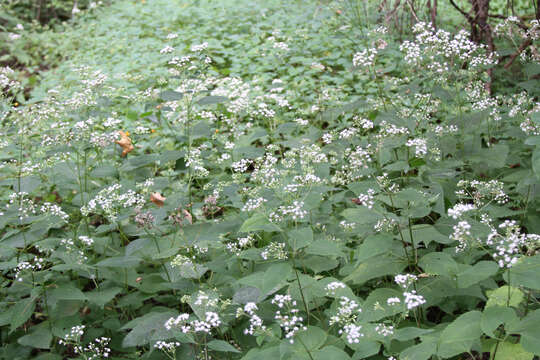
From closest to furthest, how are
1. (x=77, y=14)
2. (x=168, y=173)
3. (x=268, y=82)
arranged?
(x=168, y=173) → (x=268, y=82) → (x=77, y=14)

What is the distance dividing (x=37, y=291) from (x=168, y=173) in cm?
123

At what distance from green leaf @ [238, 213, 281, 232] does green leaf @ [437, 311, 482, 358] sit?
798 mm

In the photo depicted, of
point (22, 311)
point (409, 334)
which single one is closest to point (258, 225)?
point (409, 334)

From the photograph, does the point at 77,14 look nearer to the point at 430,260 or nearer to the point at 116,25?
the point at 116,25

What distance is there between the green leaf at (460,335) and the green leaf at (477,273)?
6.9 inches

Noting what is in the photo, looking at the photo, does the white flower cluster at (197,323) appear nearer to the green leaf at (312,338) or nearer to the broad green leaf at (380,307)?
the green leaf at (312,338)

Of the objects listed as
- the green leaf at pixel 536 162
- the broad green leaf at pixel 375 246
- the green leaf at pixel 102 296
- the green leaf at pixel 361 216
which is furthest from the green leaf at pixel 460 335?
the green leaf at pixel 102 296

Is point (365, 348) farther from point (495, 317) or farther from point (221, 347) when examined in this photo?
point (221, 347)

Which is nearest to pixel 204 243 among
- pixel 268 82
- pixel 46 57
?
pixel 268 82

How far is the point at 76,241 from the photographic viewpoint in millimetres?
3168

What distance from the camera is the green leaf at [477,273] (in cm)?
196

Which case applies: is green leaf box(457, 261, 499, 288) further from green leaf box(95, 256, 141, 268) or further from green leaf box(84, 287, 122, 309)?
green leaf box(84, 287, 122, 309)

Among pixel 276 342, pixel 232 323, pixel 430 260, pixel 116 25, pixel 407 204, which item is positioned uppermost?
pixel 116 25

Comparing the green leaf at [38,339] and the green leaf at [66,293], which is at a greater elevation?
the green leaf at [66,293]
